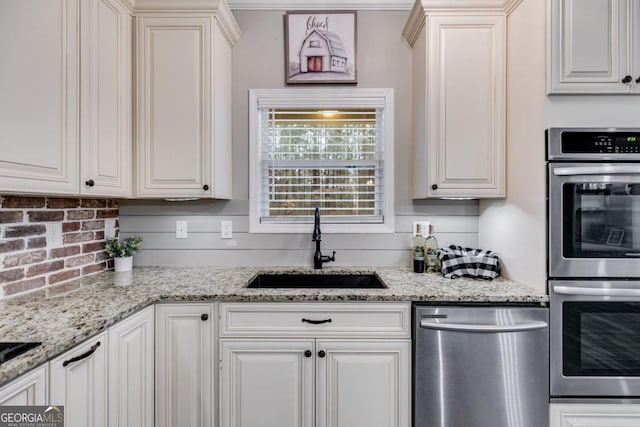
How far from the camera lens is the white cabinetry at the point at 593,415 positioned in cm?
145

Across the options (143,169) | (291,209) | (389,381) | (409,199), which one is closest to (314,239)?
(291,209)

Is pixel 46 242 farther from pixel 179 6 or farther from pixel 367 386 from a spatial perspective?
pixel 367 386

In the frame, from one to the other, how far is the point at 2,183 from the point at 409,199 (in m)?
2.00

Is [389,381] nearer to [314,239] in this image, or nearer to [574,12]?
[314,239]

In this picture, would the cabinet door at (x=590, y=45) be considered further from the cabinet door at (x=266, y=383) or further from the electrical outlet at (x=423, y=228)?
the cabinet door at (x=266, y=383)

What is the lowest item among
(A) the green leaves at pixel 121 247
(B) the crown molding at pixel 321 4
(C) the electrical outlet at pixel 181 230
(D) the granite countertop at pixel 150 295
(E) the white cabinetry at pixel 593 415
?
(E) the white cabinetry at pixel 593 415

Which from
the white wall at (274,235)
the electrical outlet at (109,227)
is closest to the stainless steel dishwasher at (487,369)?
the white wall at (274,235)

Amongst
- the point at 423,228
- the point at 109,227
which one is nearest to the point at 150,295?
the point at 109,227

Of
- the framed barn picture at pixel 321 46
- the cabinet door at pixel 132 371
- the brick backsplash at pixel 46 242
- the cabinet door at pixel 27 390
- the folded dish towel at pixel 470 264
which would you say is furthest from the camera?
the framed barn picture at pixel 321 46

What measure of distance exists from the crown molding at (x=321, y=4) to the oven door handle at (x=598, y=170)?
4.81 feet

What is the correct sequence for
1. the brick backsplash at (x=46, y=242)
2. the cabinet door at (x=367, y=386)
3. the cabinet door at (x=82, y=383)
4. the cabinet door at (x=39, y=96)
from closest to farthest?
the cabinet door at (x=82, y=383) < the cabinet door at (x=39, y=96) < the brick backsplash at (x=46, y=242) < the cabinet door at (x=367, y=386)

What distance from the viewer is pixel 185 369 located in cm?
153

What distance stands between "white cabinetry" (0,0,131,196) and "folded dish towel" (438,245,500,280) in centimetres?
185

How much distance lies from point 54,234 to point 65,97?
2.35 feet
